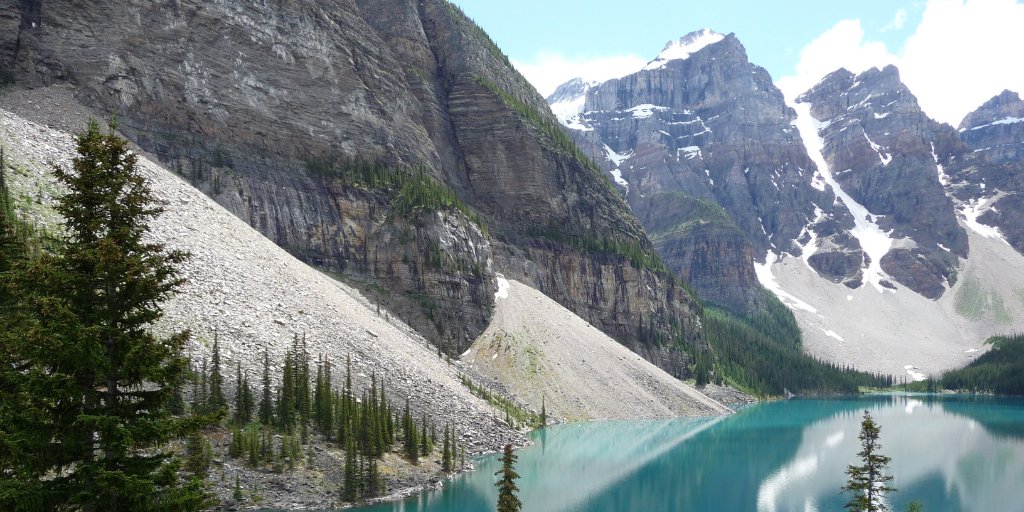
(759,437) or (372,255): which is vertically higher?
(372,255)

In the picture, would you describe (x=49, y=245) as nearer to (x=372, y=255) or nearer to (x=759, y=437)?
(x=372, y=255)

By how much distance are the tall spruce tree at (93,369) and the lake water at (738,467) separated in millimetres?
31912

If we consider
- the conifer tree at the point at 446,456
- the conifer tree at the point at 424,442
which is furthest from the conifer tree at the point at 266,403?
the conifer tree at the point at 446,456

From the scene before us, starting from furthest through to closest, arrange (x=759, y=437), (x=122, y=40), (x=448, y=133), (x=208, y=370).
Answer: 1. (x=448, y=133)
2. (x=759, y=437)
3. (x=122, y=40)
4. (x=208, y=370)

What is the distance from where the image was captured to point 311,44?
104250 mm

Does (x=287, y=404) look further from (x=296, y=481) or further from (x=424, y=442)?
(x=424, y=442)

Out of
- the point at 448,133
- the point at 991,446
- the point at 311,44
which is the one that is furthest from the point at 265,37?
the point at 991,446

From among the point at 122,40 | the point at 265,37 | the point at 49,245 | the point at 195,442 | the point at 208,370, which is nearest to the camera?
the point at 195,442

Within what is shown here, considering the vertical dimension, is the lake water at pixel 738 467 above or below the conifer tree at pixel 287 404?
below

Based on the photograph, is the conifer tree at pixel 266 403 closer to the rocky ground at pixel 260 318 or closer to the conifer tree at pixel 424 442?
the rocky ground at pixel 260 318

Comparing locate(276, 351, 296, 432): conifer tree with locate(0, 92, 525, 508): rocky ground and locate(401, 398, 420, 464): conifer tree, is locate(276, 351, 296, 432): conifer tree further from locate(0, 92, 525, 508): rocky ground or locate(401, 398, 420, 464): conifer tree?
locate(401, 398, 420, 464): conifer tree

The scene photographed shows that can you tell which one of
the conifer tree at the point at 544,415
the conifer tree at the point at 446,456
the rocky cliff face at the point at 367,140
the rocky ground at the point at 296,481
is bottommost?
the conifer tree at the point at 544,415

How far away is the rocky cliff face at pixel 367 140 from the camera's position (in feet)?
278

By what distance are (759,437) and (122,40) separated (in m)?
94.1
